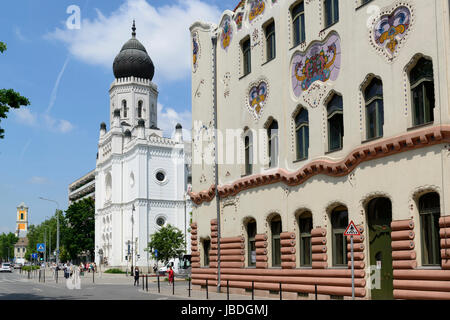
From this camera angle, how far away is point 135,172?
301ft

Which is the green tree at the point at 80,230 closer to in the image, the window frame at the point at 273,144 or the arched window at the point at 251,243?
the arched window at the point at 251,243

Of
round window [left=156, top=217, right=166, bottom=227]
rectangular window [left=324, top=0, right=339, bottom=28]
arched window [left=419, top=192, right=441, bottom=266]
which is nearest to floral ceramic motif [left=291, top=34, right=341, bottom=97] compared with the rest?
rectangular window [left=324, top=0, right=339, bottom=28]

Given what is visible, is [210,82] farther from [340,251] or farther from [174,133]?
[174,133]

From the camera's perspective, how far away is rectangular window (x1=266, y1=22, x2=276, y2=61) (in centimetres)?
2886

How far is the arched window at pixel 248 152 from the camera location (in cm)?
2995

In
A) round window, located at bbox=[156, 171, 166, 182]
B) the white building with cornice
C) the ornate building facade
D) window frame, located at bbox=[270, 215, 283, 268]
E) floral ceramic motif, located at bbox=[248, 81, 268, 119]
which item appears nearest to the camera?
the ornate building facade

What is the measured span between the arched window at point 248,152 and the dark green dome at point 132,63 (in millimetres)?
73532

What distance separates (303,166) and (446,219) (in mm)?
8090

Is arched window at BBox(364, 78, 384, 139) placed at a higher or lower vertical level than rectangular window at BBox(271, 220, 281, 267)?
higher

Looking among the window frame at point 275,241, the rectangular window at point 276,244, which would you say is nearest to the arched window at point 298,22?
the window frame at point 275,241

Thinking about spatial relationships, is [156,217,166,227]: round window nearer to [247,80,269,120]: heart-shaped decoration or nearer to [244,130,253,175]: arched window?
[244,130,253,175]: arched window

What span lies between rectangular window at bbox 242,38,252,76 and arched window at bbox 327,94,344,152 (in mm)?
7645

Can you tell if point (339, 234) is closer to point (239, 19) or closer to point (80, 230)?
point (239, 19)

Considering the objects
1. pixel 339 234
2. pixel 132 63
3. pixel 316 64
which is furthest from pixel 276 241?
pixel 132 63
